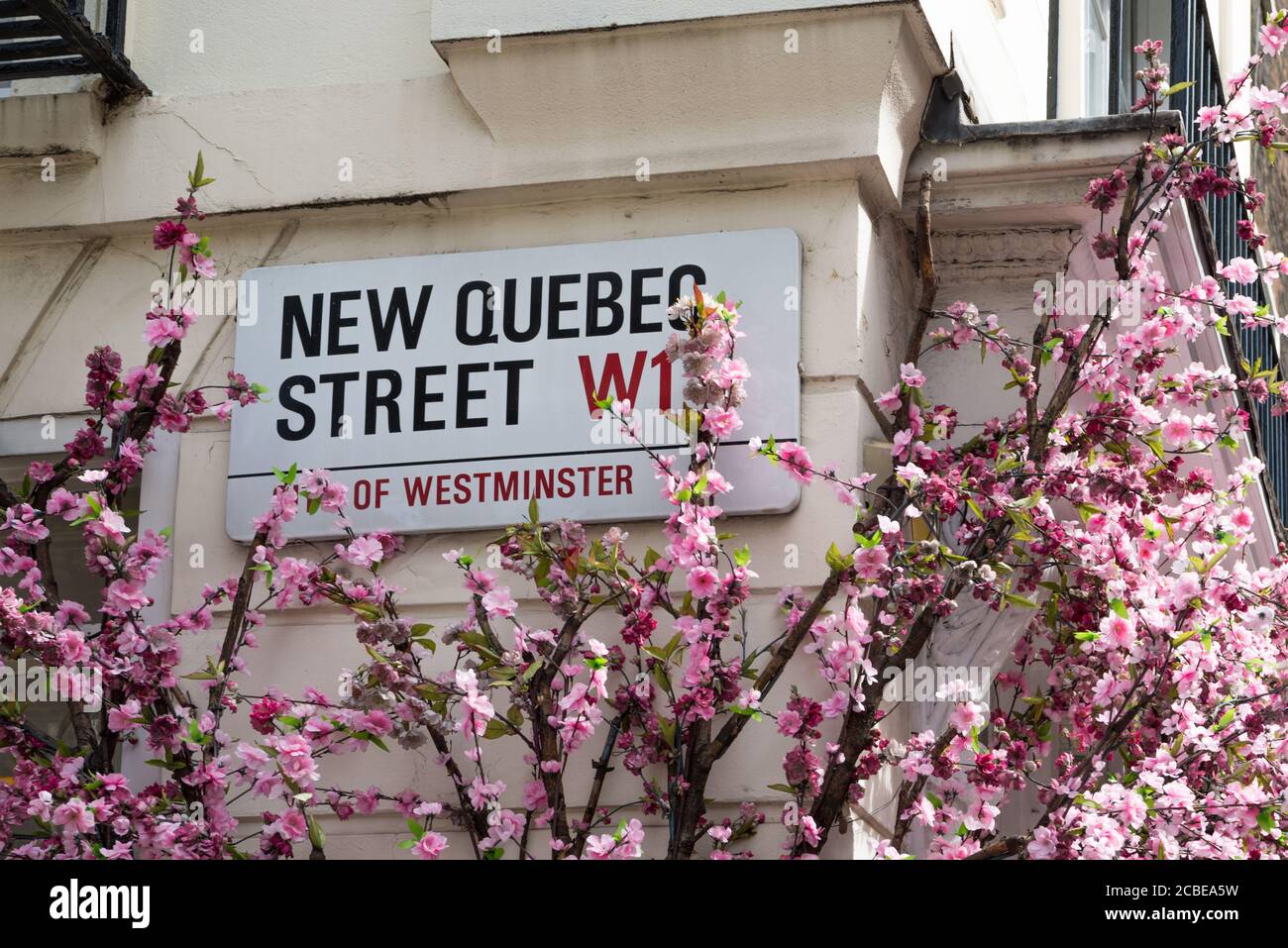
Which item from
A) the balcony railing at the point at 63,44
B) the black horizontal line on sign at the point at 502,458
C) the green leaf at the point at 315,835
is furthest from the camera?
the balcony railing at the point at 63,44

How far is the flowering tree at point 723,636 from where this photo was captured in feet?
16.4

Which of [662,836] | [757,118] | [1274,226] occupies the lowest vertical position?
[662,836]

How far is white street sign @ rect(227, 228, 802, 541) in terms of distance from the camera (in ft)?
17.8

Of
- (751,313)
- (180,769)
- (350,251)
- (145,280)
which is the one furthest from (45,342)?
(751,313)

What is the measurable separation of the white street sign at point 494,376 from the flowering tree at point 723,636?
12 centimetres

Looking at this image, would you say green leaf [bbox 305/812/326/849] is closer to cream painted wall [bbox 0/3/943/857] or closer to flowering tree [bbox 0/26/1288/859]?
flowering tree [bbox 0/26/1288/859]

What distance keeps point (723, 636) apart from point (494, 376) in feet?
3.44

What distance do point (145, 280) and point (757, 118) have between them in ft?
6.16

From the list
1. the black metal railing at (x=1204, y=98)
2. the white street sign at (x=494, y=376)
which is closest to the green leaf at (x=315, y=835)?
the white street sign at (x=494, y=376)

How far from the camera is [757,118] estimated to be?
5.57 meters

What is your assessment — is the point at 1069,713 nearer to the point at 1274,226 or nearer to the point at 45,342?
the point at 45,342

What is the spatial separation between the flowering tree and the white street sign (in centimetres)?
12

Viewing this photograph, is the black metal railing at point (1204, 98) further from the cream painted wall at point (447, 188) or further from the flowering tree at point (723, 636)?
the cream painted wall at point (447, 188)

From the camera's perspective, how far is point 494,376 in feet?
18.4
